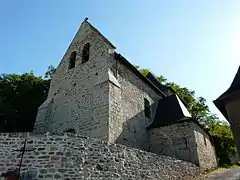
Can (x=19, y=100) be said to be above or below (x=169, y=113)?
above

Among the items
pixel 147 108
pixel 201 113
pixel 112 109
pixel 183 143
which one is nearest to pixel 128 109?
pixel 112 109

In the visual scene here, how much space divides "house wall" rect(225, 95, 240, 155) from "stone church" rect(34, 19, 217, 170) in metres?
4.73

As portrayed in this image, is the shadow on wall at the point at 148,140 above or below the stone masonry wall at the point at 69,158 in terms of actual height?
above

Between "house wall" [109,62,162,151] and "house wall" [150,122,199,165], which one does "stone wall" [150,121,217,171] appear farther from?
"house wall" [109,62,162,151]

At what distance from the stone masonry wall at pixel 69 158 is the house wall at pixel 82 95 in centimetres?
242

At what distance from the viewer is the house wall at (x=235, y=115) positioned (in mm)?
6375

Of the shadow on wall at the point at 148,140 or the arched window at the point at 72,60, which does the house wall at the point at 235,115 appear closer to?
the shadow on wall at the point at 148,140

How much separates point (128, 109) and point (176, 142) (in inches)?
126

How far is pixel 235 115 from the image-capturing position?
21.4ft

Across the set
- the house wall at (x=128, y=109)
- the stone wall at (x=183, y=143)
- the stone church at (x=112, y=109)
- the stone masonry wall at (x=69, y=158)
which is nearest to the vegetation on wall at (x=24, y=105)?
the stone church at (x=112, y=109)

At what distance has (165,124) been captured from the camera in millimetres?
12203

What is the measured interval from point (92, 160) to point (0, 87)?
48.5 ft

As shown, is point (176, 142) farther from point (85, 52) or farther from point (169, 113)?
point (85, 52)

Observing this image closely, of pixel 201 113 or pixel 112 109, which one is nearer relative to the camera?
pixel 112 109
